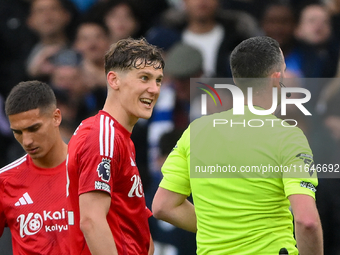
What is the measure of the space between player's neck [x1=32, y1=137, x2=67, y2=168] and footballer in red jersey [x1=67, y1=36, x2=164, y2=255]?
703 millimetres

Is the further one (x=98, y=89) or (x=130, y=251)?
(x=98, y=89)

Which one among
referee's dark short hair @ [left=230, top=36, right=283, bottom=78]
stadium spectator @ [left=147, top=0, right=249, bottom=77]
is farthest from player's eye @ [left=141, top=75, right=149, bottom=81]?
stadium spectator @ [left=147, top=0, right=249, bottom=77]

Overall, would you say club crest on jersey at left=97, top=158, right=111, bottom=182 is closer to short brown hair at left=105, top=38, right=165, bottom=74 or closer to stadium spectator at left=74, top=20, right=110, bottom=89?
short brown hair at left=105, top=38, right=165, bottom=74

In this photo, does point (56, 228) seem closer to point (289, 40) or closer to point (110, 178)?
point (110, 178)

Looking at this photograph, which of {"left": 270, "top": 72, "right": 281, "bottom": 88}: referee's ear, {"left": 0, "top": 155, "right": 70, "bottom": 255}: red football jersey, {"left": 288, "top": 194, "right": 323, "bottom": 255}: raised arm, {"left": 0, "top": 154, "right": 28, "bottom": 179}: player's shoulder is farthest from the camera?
{"left": 0, "top": 154, "right": 28, "bottom": 179}: player's shoulder

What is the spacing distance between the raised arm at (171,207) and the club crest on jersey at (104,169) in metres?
0.41

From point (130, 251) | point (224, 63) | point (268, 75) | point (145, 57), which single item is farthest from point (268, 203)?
point (224, 63)

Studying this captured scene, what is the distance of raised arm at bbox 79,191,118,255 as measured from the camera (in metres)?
2.58

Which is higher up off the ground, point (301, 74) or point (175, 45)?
point (175, 45)

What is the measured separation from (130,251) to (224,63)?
3.08 m

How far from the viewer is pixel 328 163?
5000 mm

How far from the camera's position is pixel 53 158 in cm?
360

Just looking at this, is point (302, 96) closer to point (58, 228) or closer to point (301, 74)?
point (301, 74)

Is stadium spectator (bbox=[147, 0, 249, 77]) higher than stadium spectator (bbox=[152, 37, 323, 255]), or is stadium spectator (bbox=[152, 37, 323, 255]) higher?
stadium spectator (bbox=[147, 0, 249, 77])
